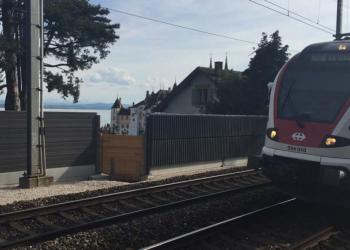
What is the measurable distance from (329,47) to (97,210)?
547 cm

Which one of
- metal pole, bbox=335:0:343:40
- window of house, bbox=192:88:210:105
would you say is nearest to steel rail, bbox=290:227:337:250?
metal pole, bbox=335:0:343:40

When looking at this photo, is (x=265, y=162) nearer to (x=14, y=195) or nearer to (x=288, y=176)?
(x=288, y=176)

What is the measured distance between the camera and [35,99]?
45.0 feet

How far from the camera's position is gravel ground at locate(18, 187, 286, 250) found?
23.8 feet

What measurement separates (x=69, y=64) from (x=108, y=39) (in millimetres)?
3599

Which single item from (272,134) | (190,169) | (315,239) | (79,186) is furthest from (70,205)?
(190,169)

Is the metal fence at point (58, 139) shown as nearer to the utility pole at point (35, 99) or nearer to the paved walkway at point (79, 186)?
the utility pole at point (35, 99)

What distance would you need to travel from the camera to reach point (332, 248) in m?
7.22

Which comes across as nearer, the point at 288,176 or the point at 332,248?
the point at 332,248

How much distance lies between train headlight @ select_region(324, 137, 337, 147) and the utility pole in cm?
850

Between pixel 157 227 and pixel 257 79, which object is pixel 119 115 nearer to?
pixel 257 79

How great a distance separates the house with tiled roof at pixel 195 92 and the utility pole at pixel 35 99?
25941mm

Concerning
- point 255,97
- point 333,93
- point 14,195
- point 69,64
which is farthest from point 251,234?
point 69,64

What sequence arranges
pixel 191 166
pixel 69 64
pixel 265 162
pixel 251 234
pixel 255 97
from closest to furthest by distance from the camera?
pixel 251 234, pixel 265 162, pixel 191 166, pixel 255 97, pixel 69 64
